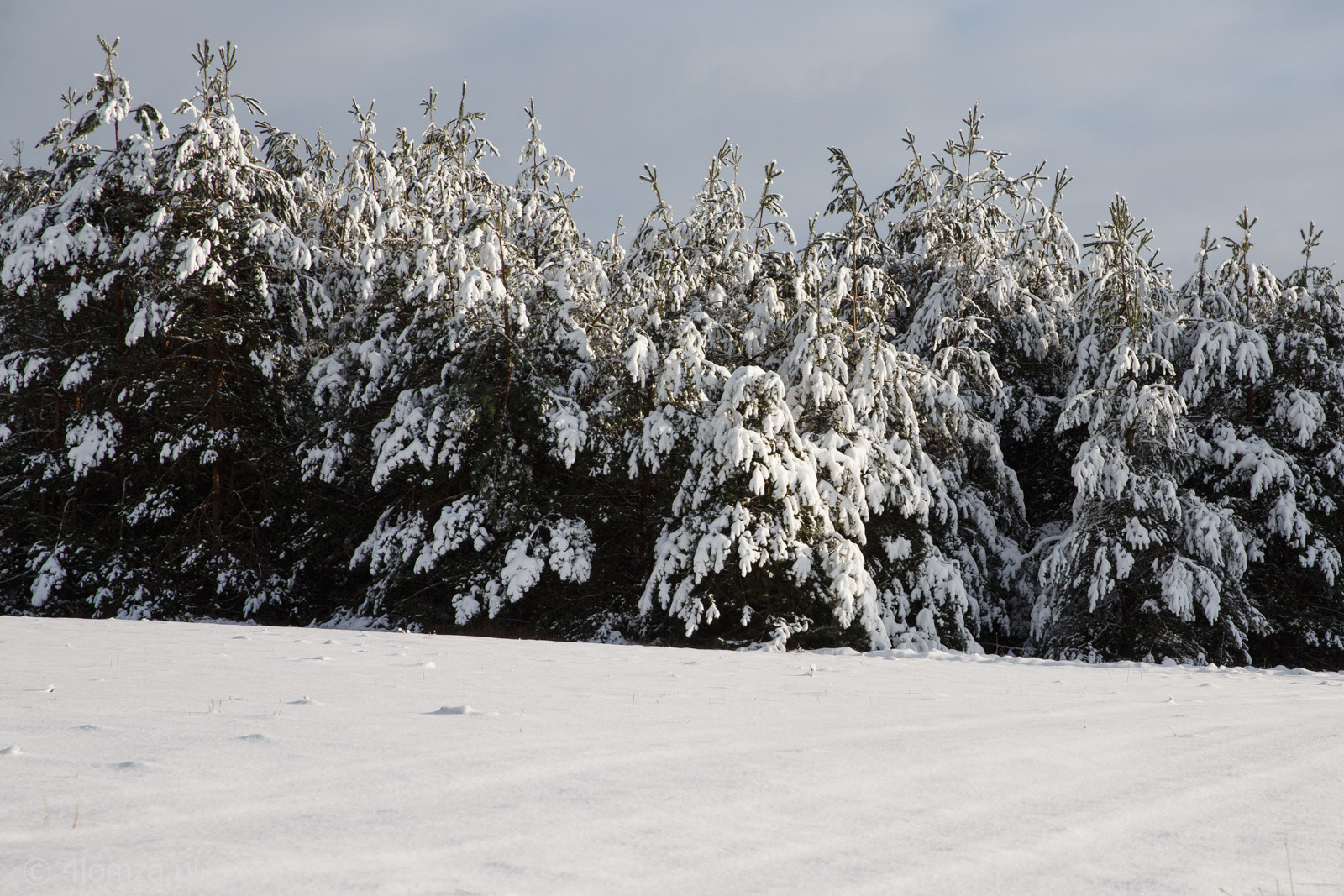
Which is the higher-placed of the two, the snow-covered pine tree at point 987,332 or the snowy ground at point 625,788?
the snow-covered pine tree at point 987,332

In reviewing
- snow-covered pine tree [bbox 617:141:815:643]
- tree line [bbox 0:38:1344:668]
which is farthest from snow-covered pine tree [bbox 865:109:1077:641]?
snow-covered pine tree [bbox 617:141:815:643]

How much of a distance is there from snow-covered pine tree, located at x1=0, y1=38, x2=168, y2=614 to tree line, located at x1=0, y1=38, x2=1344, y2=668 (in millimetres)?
62

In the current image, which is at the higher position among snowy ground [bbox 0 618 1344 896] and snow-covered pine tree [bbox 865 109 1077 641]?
snow-covered pine tree [bbox 865 109 1077 641]

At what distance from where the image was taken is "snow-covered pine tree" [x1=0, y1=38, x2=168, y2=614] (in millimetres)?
12820

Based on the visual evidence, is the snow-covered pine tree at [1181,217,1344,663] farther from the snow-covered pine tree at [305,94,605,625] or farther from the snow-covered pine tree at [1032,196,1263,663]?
the snow-covered pine tree at [305,94,605,625]

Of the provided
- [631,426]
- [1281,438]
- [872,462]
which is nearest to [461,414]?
[631,426]

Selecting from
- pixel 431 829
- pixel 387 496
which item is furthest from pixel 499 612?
pixel 431 829

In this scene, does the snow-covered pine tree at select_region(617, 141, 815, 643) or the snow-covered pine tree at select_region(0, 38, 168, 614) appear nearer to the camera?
the snow-covered pine tree at select_region(617, 141, 815, 643)

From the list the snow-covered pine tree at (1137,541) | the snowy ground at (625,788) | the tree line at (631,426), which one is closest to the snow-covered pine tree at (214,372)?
the tree line at (631,426)

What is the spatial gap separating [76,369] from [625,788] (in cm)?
1283

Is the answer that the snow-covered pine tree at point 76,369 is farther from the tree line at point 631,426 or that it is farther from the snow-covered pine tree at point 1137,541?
the snow-covered pine tree at point 1137,541

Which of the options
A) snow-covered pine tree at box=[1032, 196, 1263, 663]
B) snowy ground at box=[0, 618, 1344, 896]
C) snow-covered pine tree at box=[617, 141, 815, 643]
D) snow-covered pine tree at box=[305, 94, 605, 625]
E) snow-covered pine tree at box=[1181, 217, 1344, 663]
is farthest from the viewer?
snow-covered pine tree at box=[1181, 217, 1344, 663]

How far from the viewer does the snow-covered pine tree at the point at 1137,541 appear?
11945 mm

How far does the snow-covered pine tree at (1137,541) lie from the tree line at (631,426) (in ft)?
0.15
